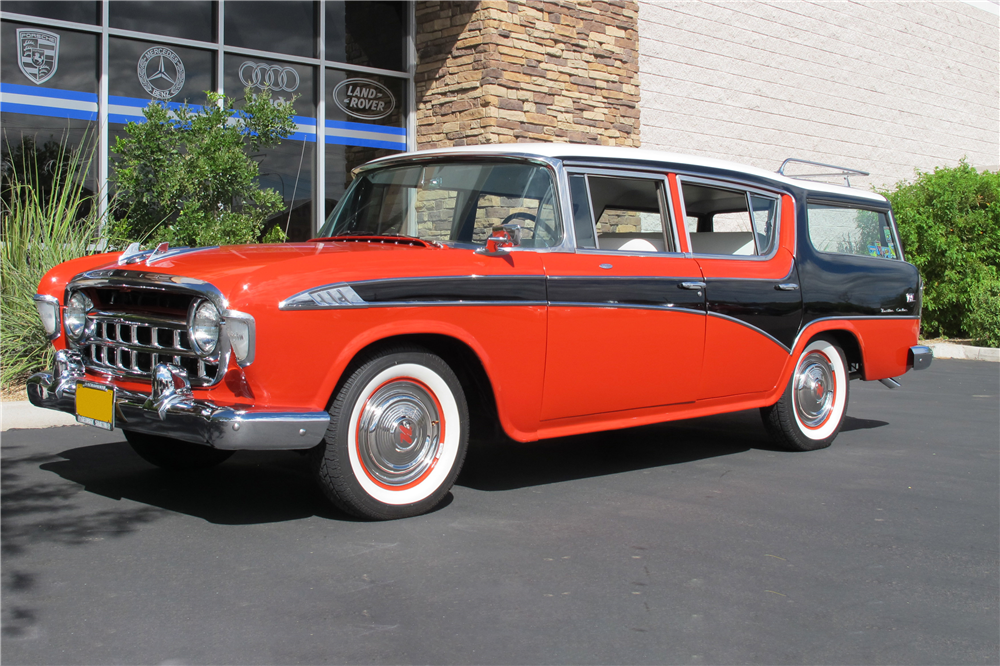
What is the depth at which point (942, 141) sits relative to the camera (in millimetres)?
20641

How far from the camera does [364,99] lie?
1306 cm

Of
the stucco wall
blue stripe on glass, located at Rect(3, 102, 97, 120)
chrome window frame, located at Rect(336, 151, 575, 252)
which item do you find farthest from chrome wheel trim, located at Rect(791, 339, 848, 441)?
blue stripe on glass, located at Rect(3, 102, 97, 120)

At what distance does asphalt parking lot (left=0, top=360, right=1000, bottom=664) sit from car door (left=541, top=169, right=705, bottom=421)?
53 centimetres

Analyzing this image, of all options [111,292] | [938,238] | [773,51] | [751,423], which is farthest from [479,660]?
[773,51]

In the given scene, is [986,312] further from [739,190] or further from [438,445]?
[438,445]

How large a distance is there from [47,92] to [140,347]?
7.55 meters

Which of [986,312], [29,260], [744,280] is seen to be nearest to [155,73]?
[29,260]

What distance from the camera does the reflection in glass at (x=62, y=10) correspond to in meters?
10.5

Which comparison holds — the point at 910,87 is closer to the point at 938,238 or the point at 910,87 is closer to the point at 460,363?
the point at 938,238

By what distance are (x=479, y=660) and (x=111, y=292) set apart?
8.96 ft

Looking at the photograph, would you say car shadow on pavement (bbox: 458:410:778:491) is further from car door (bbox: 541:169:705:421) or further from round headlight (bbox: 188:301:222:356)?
round headlight (bbox: 188:301:222:356)

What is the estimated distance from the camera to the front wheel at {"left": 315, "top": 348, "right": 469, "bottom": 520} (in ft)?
13.9

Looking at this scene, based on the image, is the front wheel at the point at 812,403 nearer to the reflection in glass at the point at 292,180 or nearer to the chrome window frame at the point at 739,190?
the chrome window frame at the point at 739,190

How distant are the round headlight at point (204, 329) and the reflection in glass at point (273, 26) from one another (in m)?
8.87
